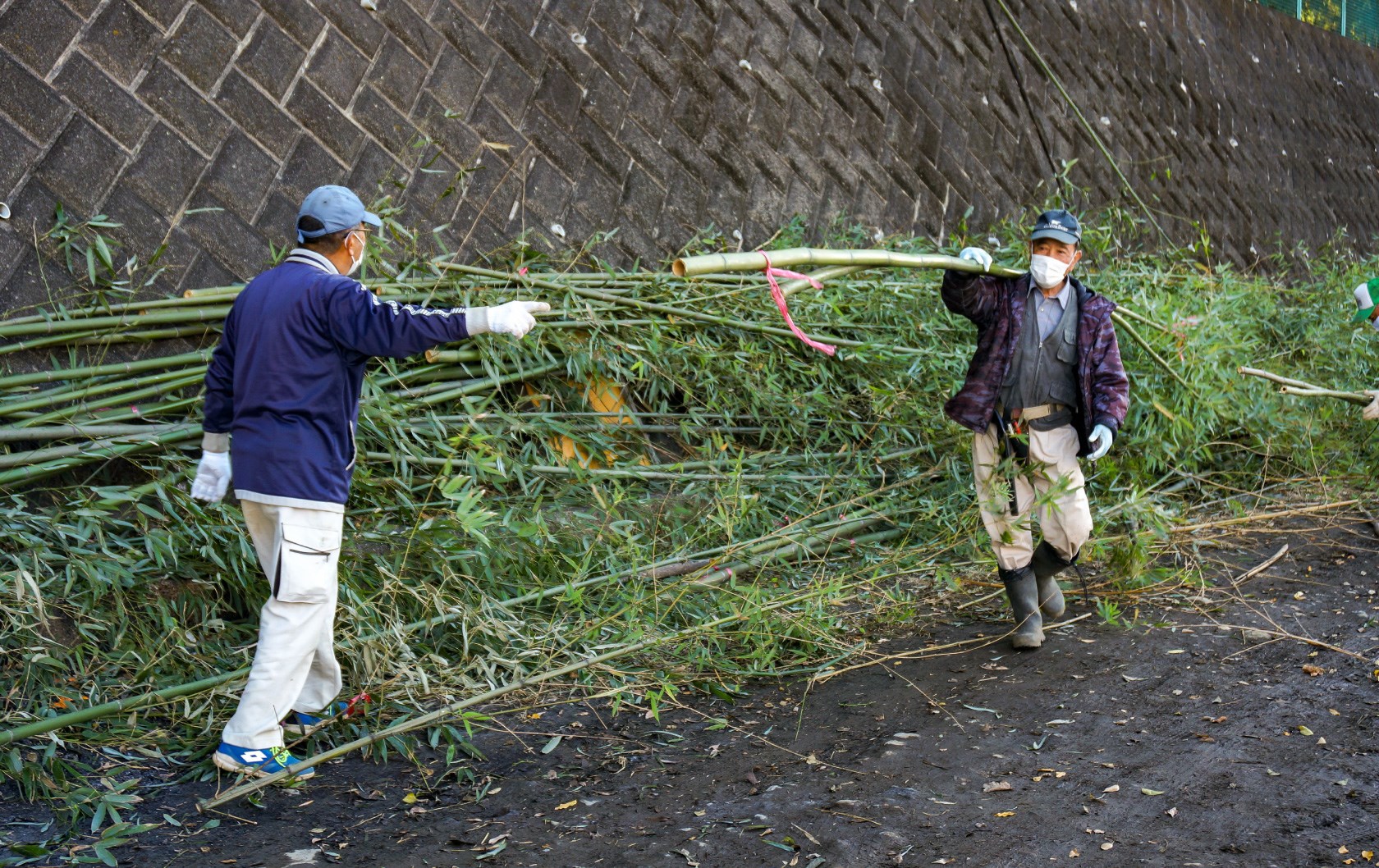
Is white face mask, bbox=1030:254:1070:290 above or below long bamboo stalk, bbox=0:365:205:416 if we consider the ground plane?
below

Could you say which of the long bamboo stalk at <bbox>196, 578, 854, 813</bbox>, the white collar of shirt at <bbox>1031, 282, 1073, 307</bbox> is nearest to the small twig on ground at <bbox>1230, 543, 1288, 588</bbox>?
the white collar of shirt at <bbox>1031, 282, 1073, 307</bbox>

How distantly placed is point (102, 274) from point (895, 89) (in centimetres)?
483

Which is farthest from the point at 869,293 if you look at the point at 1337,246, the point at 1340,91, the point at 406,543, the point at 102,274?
the point at 1340,91

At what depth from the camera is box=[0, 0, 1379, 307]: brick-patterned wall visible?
3916mm

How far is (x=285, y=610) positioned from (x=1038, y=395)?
230cm

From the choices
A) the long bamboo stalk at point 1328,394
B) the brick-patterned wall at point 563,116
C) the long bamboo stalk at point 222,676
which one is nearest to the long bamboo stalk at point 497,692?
the long bamboo stalk at point 222,676

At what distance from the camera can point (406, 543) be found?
3424 millimetres

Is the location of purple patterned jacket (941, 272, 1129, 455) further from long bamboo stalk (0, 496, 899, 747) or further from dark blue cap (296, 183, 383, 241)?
dark blue cap (296, 183, 383, 241)

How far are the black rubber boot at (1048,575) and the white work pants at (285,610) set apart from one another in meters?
2.21

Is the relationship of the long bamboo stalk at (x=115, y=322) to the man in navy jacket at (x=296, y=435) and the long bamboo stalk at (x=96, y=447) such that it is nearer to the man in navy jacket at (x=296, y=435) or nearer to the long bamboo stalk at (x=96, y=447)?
the long bamboo stalk at (x=96, y=447)

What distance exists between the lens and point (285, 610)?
2787 mm

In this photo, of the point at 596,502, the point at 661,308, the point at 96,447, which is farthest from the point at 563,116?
the point at 96,447

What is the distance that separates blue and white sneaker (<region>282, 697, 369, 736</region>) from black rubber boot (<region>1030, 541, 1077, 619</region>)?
2.14 meters

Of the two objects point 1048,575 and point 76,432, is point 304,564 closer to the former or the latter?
point 76,432
